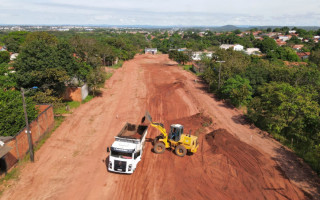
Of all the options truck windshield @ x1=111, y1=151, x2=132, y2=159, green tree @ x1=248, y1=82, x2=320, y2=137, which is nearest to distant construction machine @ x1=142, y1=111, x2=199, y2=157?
truck windshield @ x1=111, y1=151, x2=132, y2=159

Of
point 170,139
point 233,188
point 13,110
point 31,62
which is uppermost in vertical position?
point 31,62

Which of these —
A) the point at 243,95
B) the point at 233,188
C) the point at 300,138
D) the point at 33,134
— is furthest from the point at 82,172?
the point at 243,95

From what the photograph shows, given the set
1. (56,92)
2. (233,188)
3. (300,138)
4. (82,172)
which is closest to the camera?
(233,188)

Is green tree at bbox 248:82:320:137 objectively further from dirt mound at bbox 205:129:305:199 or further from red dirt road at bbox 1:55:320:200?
dirt mound at bbox 205:129:305:199

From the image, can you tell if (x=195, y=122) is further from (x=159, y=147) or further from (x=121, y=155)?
(x=121, y=155)

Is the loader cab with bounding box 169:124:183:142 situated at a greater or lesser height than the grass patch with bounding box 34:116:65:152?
greater

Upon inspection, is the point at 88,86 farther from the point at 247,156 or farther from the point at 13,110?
the point at 247,156

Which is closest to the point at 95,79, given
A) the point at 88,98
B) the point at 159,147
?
the point at 88,98

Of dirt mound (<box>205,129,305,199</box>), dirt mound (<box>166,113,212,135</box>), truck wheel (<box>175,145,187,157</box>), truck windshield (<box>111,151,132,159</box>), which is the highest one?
truck windshield (<box>111,151,132,159</box>)
